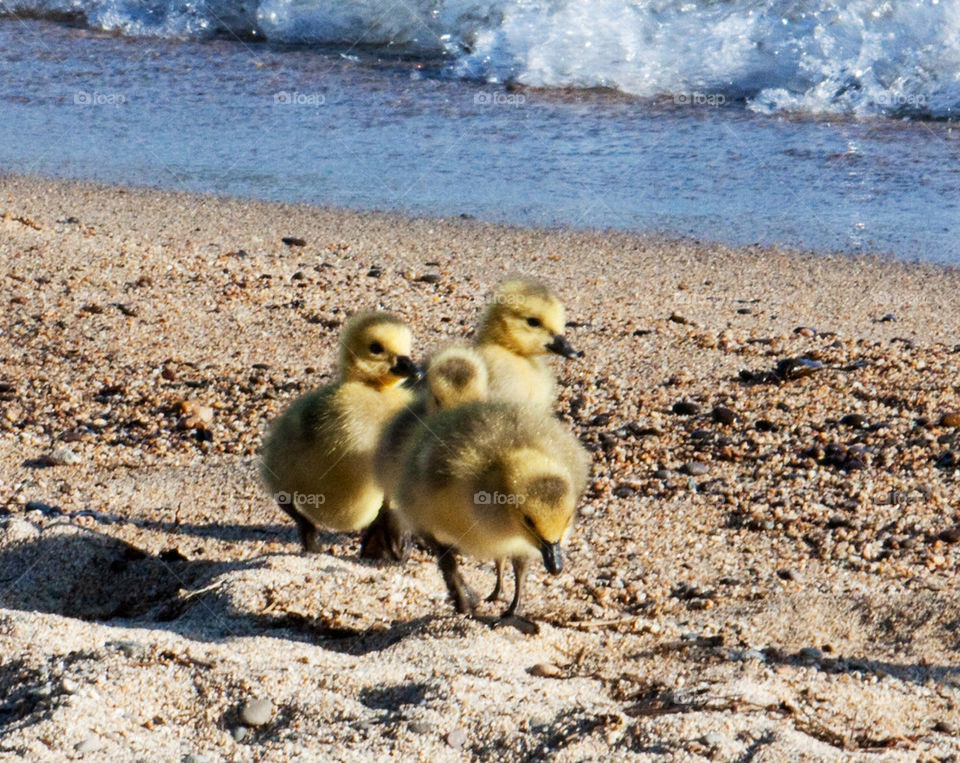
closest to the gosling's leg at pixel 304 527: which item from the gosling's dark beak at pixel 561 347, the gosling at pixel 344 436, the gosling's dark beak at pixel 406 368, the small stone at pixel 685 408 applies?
the gosling at pixel 344 436

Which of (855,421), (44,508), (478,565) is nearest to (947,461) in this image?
(855,421)

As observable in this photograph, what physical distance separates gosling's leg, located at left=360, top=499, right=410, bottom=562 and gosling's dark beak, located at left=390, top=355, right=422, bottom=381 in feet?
1.50

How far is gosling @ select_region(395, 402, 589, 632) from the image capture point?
383 cm

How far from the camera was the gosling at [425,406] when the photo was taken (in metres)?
4.53

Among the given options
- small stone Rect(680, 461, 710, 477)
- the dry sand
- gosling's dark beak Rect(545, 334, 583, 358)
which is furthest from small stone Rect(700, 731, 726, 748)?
gosling's dark beak Rect(545, 334, 583, 358)

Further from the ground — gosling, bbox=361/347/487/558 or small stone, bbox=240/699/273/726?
gosling, bbox=361/347/487/558

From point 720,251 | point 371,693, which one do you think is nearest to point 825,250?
point 720,251

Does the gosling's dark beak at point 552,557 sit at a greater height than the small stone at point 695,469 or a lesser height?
greater

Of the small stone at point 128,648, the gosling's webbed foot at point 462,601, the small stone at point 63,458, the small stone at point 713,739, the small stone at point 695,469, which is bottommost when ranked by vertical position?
the small stone at point 63,458

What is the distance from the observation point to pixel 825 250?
28.9 feet

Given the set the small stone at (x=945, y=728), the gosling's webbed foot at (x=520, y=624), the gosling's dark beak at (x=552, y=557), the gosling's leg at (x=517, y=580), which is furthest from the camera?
the gosling's leg at (x=517, y=580)

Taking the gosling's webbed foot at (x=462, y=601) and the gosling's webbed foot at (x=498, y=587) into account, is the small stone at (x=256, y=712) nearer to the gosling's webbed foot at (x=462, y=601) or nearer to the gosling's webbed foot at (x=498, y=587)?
the gosling's webbed foot at (x=462, y=601)

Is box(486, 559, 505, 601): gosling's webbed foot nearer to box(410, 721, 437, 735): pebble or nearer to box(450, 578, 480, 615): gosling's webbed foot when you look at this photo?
box(450, 578, 480, 615): gosling's webbed foot

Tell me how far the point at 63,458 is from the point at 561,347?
2.07m
